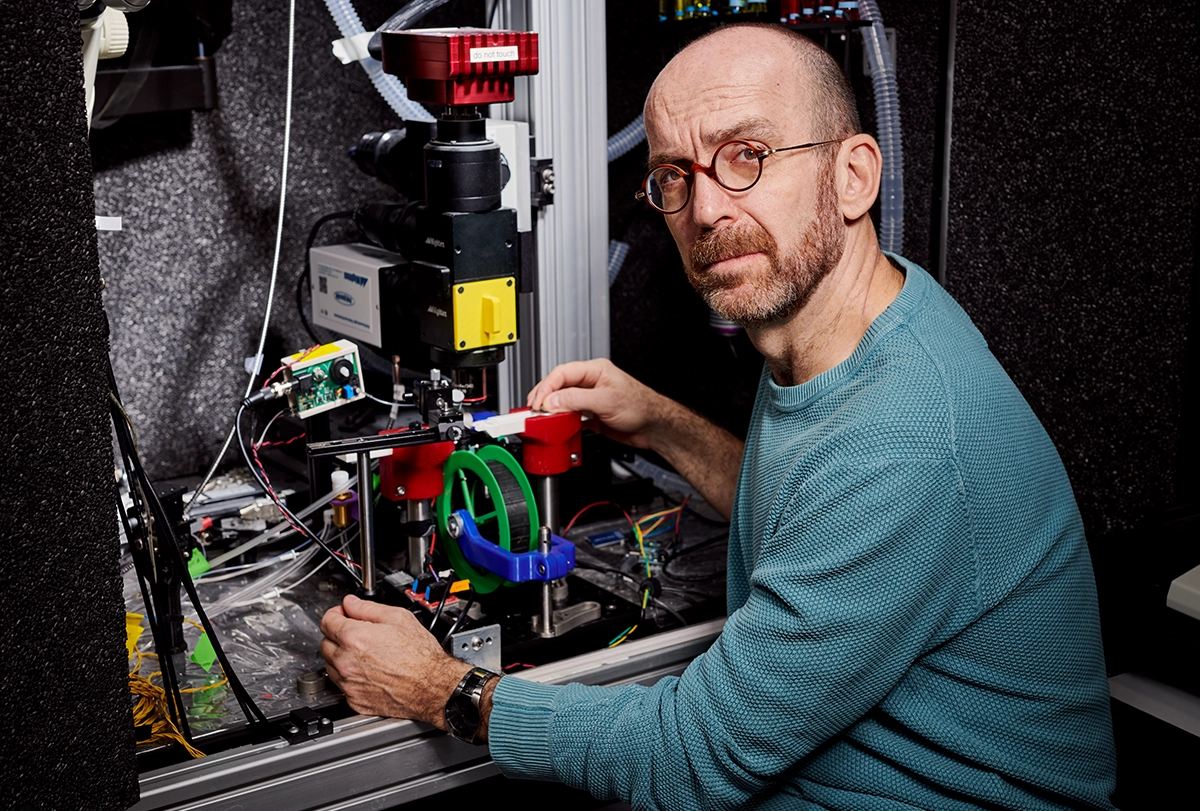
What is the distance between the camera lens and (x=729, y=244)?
1.07 m

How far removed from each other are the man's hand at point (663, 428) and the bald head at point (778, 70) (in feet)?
1.17

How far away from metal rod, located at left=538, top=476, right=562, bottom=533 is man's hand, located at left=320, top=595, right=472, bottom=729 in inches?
8.3

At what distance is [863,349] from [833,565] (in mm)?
222

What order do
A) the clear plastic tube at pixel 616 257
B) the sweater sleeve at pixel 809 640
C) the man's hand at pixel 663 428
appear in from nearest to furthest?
the sweater sleeve at pixel 809 640, the man's hand at pixel 663 428, the clear plastic tube at pixel 616 257

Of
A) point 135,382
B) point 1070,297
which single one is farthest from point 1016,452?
point 135,382

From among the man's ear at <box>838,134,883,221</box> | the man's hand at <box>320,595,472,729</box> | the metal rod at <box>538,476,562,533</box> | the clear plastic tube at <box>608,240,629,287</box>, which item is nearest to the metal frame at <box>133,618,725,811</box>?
the man's hand at <box>320,595,472,729</box>

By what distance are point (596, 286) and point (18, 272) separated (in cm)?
86

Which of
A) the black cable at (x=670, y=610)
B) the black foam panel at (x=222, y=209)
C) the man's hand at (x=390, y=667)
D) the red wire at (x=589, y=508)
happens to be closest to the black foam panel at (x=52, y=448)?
the man's hand at (x=390, y=667)

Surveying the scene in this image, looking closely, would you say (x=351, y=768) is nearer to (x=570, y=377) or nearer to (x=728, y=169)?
(x=570, y=377)

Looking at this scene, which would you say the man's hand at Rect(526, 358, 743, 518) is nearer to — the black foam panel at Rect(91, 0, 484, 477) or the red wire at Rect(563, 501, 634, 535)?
the red wire at Rect(563, 501, 634, 535)

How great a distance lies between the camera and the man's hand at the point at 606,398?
4.25 ft

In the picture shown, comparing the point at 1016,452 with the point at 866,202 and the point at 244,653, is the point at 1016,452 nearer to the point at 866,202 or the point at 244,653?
the point at 866,202

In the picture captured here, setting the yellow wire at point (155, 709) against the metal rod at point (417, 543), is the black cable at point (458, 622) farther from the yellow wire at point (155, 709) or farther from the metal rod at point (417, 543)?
the yellow wire at point (155, 709)

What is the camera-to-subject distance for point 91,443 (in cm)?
68
